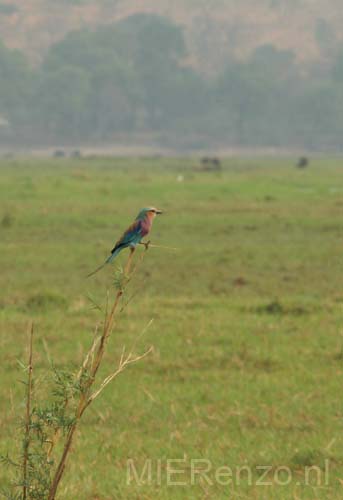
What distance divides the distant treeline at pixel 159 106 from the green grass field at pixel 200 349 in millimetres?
97255

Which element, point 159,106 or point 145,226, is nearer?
point 145,226

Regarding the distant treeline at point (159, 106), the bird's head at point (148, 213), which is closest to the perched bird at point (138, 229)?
the bird's head at point (148, 213)

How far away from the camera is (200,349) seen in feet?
35.9

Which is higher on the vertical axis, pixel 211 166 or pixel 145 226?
pixel 211 166

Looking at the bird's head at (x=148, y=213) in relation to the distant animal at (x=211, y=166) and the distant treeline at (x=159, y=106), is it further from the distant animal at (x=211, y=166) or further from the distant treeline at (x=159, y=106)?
the distant treeline at (x=159, y=106)

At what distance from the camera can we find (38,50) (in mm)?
186000

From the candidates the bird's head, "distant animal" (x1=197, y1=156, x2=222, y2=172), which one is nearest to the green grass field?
the bird's head

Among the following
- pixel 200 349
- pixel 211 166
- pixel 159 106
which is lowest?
pixel 200 349

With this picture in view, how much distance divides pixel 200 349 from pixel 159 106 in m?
120

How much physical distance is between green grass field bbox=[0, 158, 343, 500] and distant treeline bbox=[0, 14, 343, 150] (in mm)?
97255

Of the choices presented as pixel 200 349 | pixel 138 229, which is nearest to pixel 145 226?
pixel 138 229

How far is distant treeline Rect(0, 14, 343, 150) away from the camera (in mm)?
121312

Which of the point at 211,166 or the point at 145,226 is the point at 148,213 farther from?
the point at 211,166

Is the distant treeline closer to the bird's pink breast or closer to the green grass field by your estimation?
the green grass field
